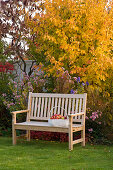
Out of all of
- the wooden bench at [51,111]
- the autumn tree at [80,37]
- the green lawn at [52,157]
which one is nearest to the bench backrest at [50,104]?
the wooden bench at [51,111]

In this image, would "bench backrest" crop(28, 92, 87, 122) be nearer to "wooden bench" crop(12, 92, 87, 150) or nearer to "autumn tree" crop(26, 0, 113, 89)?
"wooden bench" crop(12, 92, 87, 150)

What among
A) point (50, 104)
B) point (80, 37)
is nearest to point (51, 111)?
point (50, 104)

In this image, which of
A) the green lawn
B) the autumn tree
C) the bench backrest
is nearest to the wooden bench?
the bench backrest

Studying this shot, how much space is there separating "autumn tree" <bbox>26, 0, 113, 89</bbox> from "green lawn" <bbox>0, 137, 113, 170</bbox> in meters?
2.30

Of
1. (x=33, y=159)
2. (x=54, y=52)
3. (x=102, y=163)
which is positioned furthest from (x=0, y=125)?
(x=102, y=163)

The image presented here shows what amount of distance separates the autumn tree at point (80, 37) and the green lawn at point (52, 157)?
2.30 meters

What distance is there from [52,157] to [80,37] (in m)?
3.99

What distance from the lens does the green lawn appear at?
175 inches

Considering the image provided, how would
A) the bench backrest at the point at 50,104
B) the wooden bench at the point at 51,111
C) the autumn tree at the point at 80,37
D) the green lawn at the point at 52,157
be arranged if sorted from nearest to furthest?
the green lawn at the point at 52,157
the wooden bench at the point at 51,111
the bench backrest at the point at 50,104
the autumn tree at the point at 80,37

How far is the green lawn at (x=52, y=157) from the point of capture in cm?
445

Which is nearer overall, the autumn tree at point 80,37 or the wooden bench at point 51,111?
the wooden bench at point 51,111

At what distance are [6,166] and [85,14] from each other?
4.94m

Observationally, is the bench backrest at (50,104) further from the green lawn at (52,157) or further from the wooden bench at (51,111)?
the green lawn at (52,157)

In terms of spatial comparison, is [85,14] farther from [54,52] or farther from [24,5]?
[24,5]
